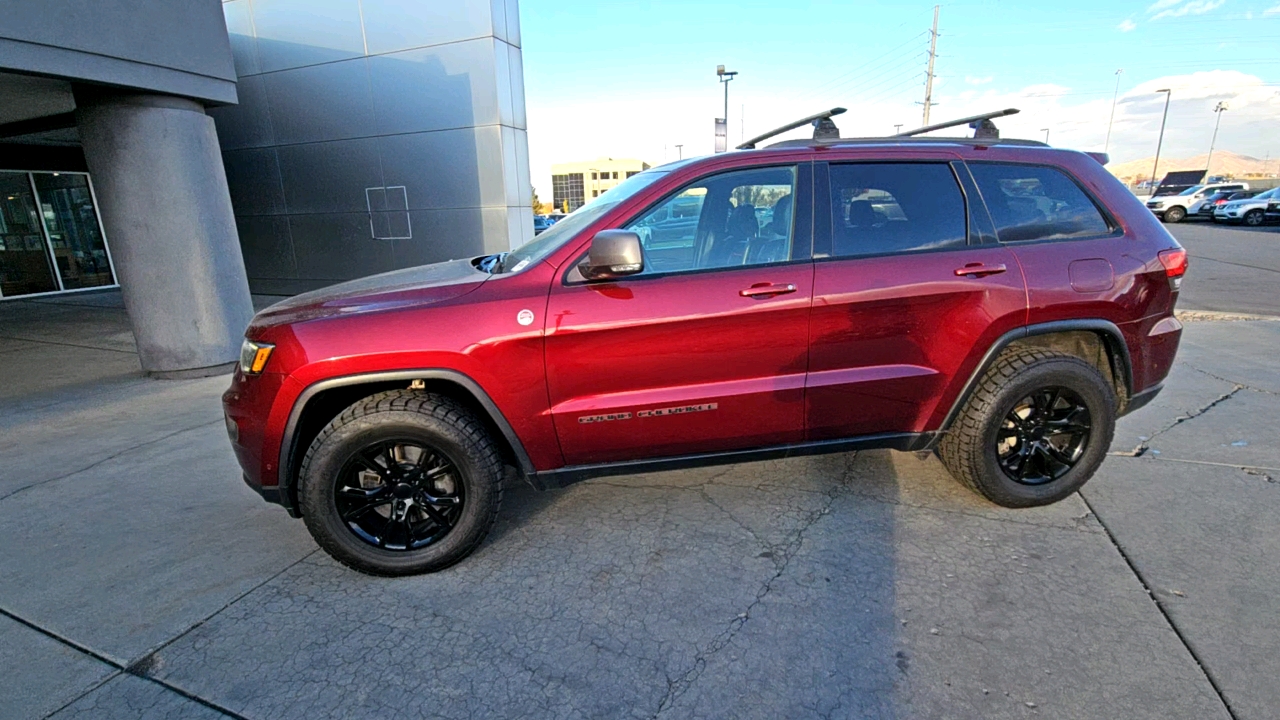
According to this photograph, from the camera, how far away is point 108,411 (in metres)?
5.30

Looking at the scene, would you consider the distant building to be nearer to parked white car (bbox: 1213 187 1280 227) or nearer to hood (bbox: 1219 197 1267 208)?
hood (bbox: 1219 197 1267 208)

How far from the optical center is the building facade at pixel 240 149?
5.69m

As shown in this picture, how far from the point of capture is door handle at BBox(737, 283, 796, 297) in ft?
8.79

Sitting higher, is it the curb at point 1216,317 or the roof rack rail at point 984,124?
the roof rack rail at point 984,124

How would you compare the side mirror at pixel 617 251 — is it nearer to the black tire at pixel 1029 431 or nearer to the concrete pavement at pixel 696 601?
the concrete pavement at pixel 696 601

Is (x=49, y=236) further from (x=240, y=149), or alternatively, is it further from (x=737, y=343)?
(x=737, y=343)

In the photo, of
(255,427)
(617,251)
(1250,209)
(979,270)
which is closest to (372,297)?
(255,427)

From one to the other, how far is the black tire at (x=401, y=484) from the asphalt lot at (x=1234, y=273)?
33.4 feet

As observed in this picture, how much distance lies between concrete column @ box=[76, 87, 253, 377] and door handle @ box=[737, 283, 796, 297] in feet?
20.2

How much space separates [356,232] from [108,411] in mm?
6386

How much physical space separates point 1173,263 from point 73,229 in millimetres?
18918

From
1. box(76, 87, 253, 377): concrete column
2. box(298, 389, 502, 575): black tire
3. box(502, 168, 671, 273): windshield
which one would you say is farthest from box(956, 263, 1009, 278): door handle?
box(76, 87, 253, 377): concrete column

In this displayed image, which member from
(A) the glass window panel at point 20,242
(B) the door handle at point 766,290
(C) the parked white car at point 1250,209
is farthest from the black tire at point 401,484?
(C) the parked white car at point 1250,209

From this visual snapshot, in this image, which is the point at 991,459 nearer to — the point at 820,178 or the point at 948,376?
the point at 948,376
